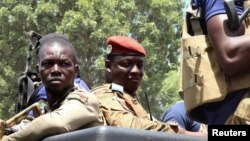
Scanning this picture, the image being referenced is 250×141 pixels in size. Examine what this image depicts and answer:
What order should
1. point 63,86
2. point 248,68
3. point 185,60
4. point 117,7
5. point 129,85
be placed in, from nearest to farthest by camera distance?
point 248,68, point 185,60, point 63,86, point 129,85, point 117,7

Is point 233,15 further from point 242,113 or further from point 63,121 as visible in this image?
point 63,121

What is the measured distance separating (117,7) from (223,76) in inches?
548

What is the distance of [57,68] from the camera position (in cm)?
280

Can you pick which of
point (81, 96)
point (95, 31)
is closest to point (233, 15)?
point (81, 96)

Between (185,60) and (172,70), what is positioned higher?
(185,60)

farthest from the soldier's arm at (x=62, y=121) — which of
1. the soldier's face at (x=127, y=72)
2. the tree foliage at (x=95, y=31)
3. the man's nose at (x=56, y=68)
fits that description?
the tree foliage at (x=95, y=31)

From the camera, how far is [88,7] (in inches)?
603

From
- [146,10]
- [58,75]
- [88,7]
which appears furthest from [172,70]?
[58,75]

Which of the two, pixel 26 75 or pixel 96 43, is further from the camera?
pixel 96 43

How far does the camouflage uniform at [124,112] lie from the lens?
2.89 m

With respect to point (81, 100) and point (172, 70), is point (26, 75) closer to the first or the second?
point (81, 100)

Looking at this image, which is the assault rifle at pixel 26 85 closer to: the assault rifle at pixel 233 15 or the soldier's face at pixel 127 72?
the soldier's face at pixel 127 72

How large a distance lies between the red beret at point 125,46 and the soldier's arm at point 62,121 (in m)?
1.27

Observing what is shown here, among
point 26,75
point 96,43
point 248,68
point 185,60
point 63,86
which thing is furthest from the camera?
point 96,43
